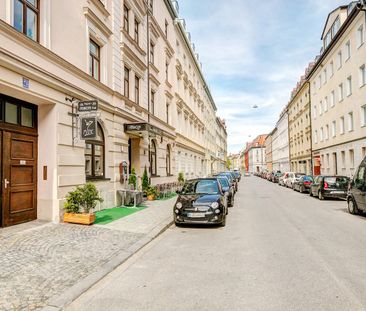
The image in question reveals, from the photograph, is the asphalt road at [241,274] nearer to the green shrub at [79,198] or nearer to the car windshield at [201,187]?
the car windshield at [201,187]

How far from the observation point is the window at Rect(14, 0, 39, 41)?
872 cm

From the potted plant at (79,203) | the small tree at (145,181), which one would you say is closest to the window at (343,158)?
the small tree at (145,181)

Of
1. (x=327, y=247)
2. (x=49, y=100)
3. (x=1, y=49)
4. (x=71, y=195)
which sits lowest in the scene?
(x=327, y=247)

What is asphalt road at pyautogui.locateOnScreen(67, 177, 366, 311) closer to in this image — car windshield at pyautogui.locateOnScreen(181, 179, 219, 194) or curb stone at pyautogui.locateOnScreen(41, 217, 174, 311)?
curb stone at pyautogui.locateOnScreen(41, 217, 174, 311)

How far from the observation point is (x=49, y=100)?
9.63 metres

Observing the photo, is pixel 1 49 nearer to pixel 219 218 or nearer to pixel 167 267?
pixel 167 267

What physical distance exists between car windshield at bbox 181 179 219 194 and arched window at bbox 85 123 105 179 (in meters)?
3.66

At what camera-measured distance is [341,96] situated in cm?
2900

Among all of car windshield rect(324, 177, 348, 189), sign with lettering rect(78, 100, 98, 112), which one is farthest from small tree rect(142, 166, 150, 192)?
car windshield rect(324, 177, 348, 189)

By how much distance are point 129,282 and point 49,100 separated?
21.5 ft

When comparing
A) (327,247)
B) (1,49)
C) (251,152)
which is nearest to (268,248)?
(327,247)

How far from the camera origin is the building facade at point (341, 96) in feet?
79.8

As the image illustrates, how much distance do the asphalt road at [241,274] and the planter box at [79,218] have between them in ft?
7.38

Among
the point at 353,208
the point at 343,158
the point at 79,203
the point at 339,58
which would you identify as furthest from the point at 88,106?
the point at 339,58
